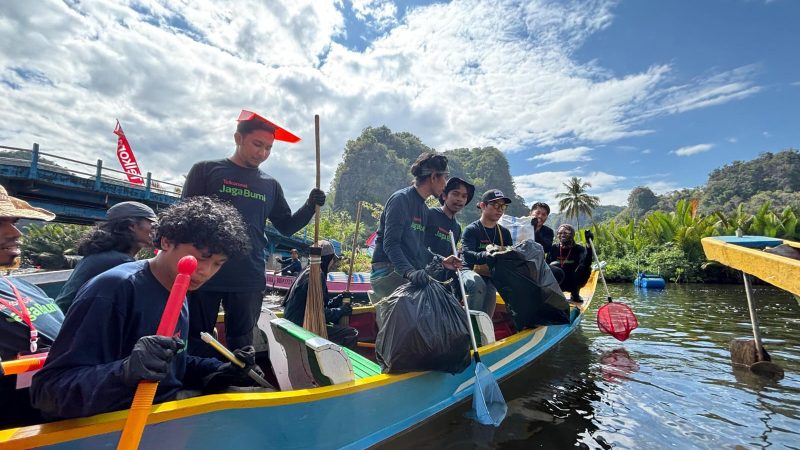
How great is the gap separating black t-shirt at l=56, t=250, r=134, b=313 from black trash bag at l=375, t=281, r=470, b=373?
1.72m

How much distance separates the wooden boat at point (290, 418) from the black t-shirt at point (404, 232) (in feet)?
3.08

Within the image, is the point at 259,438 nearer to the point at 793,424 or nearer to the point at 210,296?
the point at 210,296

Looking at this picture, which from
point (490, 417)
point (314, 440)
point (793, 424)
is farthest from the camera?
point (793, 424)

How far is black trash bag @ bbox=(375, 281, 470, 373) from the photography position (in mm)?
2473

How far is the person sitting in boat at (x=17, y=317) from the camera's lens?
160 centimetres

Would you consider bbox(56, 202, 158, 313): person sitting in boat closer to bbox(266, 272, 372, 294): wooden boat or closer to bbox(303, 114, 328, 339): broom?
bbox(303, 114, 328, 339): broom

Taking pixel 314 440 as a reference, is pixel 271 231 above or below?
above

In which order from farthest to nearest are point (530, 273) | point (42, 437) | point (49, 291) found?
point (49, 291)
point (530, 273)
point (42, 437)

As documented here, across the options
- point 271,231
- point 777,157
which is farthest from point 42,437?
point 777,157

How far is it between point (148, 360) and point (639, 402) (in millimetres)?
4184

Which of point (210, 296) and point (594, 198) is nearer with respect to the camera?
point (210, 296)

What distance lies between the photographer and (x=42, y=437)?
3.88 ft

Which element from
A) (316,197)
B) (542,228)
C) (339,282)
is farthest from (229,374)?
(339,282)

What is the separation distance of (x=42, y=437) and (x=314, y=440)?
1079mm
